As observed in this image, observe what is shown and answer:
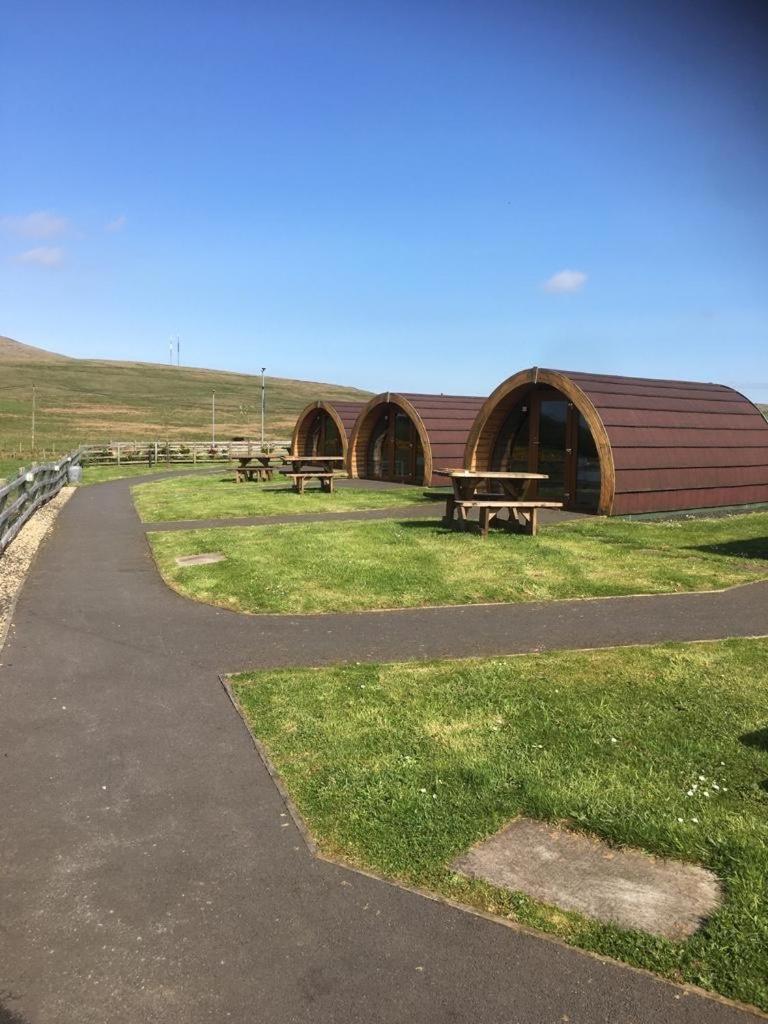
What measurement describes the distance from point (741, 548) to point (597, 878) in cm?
1082

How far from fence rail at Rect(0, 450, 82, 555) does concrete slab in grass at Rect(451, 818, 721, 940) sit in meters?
10.5

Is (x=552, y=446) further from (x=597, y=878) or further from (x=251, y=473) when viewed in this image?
(x=597, y=878)

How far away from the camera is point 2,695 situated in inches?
236

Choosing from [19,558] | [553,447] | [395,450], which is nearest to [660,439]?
[553,447]

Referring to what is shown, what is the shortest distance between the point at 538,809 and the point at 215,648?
4.02 metres

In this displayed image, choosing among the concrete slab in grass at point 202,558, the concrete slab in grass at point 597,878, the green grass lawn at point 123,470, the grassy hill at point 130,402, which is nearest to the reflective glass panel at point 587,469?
the concrete slab in grass at point 202,558

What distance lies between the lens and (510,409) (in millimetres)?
21516

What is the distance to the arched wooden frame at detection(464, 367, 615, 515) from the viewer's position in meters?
17.6

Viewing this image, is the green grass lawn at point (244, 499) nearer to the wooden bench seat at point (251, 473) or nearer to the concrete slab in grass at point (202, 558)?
the wooden bench seat at point (251, 473)

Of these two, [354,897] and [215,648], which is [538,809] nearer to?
[354,897]

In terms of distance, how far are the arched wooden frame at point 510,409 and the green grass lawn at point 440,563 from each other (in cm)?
190

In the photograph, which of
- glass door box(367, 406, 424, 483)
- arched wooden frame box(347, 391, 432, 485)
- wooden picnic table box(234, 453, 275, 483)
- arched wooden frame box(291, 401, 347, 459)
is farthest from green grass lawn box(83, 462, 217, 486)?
glass door box(367, 406, 424, 483)

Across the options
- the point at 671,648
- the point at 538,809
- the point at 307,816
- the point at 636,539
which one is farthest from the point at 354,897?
the point at 636,539

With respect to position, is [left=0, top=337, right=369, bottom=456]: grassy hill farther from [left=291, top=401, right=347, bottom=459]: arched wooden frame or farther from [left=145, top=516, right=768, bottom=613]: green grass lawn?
[left=145, top=516, right=768, bottom=613]: green grass lawn
